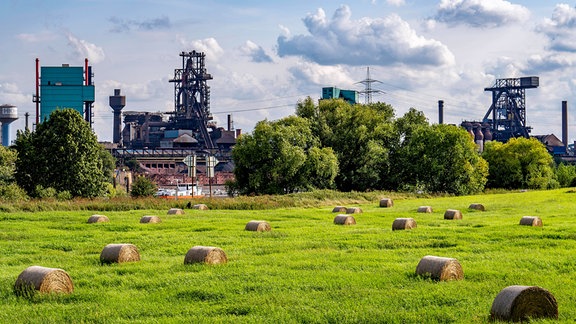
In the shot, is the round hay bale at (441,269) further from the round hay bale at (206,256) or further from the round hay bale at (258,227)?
the round hay bale at (258,227)

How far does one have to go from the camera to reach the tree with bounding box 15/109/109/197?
65.6 metres

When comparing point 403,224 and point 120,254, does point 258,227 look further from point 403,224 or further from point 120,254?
point 120,254

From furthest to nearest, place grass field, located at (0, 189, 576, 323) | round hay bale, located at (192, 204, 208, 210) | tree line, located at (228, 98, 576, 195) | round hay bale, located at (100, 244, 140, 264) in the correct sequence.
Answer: tree line, located at (228, 98, 576, 195), round hay bale, located at (192, 204, 208, 210), round hay bale, located at (100, 244, 140, 264), grass field, located at (0, 189, 576, 323)

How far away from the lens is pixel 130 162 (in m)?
187

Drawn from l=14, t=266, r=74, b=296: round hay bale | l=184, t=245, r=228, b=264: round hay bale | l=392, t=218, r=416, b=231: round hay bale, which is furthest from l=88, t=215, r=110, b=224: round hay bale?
l=14, t=266, r=74, b=296: round hay bale

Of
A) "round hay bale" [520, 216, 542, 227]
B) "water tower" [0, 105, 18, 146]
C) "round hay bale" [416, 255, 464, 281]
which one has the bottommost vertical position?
"round hay bale" [416, 255, 464, 281]

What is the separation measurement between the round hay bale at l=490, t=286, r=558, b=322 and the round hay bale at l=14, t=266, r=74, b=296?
853 centimetres

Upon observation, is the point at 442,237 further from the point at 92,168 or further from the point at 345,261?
the point at 92,168

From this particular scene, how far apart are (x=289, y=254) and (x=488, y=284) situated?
6.60 metres

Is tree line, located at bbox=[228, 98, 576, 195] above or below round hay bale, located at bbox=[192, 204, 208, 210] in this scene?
above

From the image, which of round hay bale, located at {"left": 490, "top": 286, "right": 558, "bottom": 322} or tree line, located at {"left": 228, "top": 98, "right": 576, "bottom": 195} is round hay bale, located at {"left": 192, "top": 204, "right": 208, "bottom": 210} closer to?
tree line, located at {"left": 228, "top": 98, "right": 576, "bottom": 195}

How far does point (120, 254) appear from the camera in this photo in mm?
19406

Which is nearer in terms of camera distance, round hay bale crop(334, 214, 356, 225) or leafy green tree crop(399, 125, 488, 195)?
round hay bale crop(334, 214, 356, 225)

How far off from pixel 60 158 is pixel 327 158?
84.3ft
